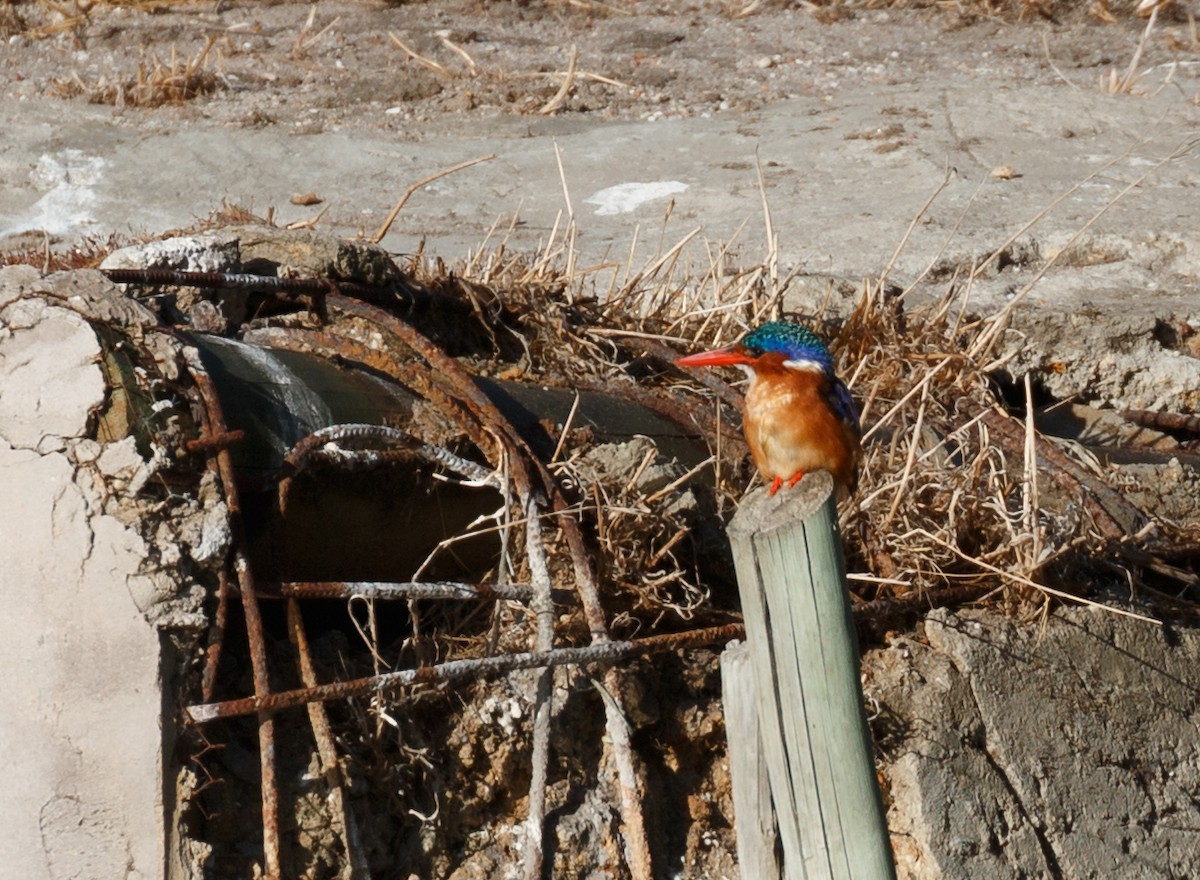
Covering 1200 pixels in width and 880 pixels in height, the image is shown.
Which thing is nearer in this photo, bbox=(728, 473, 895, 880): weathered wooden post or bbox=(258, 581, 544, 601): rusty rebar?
bbox=(728, 473, 895, 880): weathered wooden post

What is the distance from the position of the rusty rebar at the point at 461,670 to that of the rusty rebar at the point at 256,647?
0.05m

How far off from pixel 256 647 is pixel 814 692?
3.53 ft

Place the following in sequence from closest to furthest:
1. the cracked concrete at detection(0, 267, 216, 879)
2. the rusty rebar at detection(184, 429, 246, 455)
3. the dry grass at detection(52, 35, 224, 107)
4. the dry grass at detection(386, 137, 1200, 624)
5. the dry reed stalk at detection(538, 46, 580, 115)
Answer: the cracked concrete at detection(0, 267, 216, 879) < the rusty rebar at detection(184, 429, 246, 455) < the dry grass at detection(386, 137, 1200, 624) < the dry grass at detection(52, 35, 224, 107) < the dry reed stalk at detection(538, 46, 580, 115)

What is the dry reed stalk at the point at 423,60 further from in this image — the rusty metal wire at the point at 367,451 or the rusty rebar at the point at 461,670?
the rusty rebar at the point at 461,670

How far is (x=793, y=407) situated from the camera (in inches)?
111

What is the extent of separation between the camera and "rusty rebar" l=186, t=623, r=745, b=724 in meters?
2.60

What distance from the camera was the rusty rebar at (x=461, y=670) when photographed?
260 cm

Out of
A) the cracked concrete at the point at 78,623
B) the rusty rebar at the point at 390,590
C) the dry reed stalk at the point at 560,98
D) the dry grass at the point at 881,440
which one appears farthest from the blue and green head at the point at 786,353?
the dry reed stalk at the point at 560,98

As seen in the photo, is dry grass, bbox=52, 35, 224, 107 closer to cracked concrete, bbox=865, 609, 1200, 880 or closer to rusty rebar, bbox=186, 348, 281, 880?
rusty rebar, bbox=186, 348, 281, 880

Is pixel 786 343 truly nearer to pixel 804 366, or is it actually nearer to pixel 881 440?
pixel 804 366

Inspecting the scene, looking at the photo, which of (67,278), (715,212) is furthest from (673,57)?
(67,278)

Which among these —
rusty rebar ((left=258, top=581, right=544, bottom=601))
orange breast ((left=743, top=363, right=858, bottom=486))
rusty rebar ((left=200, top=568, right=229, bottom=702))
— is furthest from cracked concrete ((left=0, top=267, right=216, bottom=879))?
orange breast ((left=743, top=363, right=858, bottom=486))

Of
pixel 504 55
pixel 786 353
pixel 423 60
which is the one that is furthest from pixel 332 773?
pixel 504 55

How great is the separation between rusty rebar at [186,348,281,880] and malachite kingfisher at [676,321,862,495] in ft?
2.97
